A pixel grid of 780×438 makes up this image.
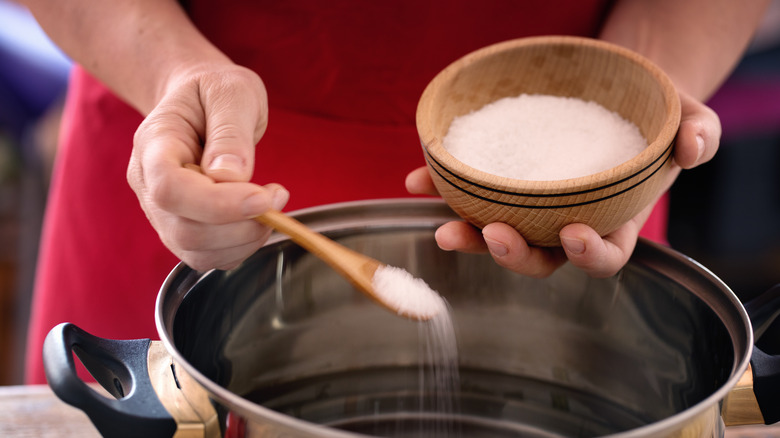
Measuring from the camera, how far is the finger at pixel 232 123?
0.44 meters

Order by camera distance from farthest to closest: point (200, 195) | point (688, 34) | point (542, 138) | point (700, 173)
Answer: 1. point (700, 173)
2. point (688, 34)
3. point (542, 138)
4. point (200, 195)

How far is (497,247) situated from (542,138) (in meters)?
0.12

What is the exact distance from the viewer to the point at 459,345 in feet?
2.04

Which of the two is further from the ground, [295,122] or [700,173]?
[295,122]

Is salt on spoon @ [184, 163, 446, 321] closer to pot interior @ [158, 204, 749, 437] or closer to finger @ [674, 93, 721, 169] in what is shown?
pot interior @ [158, 204, 749, 437]

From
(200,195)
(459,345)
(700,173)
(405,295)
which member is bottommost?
(700,173)

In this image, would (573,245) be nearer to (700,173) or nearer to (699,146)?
(699,146)

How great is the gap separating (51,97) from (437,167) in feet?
4.78

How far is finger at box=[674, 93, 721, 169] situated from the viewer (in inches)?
18.3

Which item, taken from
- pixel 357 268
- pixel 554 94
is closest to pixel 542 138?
pixel 554 94

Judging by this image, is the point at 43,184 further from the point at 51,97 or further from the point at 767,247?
the point at 767,247

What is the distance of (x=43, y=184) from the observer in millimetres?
1798

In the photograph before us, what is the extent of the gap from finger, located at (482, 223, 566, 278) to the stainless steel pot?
72 millimetres

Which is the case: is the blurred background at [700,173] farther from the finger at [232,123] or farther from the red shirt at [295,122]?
the finger at [232,123]
